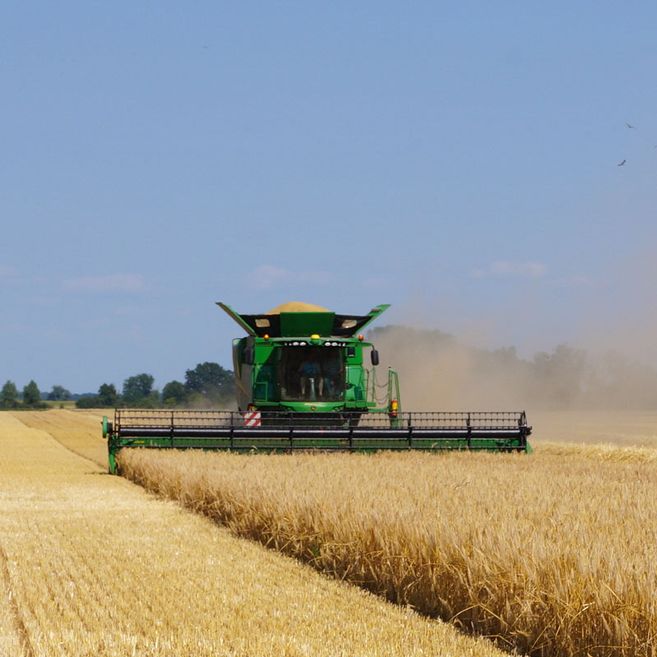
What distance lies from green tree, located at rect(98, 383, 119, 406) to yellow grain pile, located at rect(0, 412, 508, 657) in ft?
280

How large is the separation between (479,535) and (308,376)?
14.8 m

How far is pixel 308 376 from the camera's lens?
73.9ft

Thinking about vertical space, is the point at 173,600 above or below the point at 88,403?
below

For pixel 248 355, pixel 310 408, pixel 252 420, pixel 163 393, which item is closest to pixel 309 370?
pixel 310 408

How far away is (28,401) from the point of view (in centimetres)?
11488

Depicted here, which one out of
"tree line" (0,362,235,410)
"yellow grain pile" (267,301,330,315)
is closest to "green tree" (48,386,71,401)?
"tree line" (0,362,235,410)

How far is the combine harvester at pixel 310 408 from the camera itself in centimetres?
1975

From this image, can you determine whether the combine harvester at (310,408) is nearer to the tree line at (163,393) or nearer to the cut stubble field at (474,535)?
the cut stubble field at (474,535)

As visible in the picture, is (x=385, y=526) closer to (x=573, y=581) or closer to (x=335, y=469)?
(x=573, y=581)

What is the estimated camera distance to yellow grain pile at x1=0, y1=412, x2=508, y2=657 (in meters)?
6.66

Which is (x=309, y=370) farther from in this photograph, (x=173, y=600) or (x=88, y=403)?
(x=88, y=403)

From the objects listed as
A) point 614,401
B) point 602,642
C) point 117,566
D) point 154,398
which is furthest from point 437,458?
point 154,398

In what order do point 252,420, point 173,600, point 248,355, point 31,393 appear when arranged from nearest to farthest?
point 173,600 < point 252,420 < point 248,355 < point 31,393

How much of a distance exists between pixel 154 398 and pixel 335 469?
74980mm
